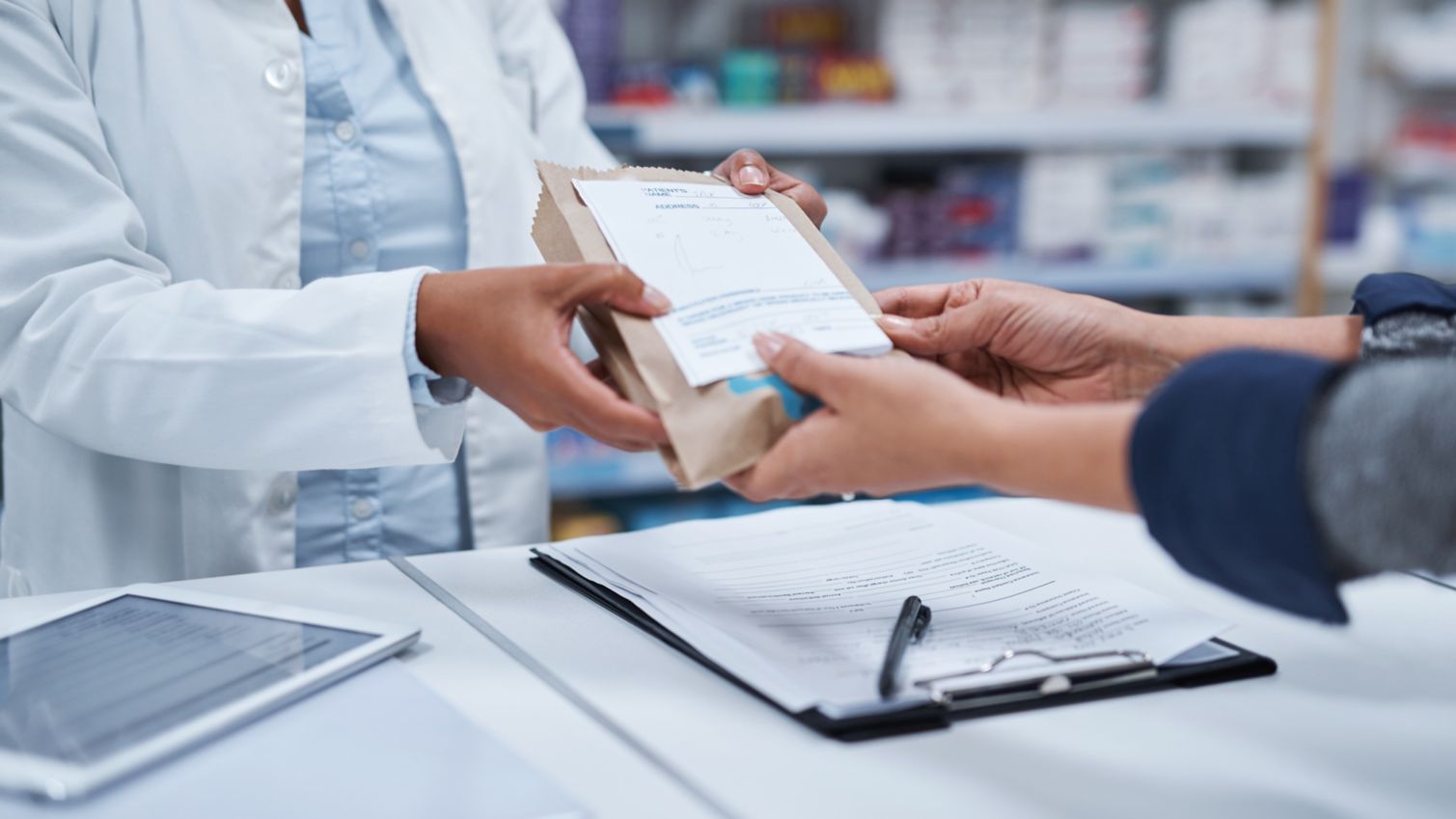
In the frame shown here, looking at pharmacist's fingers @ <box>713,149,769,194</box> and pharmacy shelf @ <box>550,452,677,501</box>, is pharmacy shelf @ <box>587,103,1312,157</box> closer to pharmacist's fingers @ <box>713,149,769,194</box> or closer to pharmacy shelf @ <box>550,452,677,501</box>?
pharmacy shelf @ <box>550,452,677,501</box>

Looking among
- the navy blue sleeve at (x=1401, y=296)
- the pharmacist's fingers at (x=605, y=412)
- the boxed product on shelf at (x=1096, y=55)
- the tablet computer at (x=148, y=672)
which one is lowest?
the tablet computer at (x=148, y=672)

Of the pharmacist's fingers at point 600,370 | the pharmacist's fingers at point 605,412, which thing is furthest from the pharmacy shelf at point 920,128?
the pharmacist's fingers at point 605,412

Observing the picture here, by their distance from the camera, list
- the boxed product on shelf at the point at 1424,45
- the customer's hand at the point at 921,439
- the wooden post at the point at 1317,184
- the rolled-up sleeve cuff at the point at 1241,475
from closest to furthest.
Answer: the rolled-up sleeve cuff at the point at 1241,475, the customer's hand at the point at 921,439, the wooden post at the point at 1317,184, the boxed product on shelf at the point at 1424,45

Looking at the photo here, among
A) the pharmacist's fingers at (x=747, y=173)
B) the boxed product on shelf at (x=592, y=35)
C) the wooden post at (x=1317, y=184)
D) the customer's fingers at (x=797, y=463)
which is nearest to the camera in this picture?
the customer's fingers at (x=797, y=463)

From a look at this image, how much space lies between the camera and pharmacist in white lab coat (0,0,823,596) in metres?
0.97

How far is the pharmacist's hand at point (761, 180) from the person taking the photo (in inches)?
42.4

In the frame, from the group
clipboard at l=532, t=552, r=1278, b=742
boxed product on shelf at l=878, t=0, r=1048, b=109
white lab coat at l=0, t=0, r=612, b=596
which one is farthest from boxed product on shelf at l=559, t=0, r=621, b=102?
clipboard at l=532, t=552, r=1278, b=742

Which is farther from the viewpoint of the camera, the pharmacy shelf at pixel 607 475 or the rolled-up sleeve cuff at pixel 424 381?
the pharmacy shelf at pixel 607 475

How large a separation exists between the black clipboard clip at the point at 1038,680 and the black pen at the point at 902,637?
0.07ft

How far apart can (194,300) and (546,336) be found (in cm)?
32

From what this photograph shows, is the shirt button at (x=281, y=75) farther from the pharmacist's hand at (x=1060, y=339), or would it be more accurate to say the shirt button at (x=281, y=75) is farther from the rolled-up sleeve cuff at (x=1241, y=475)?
the rolled-up sleeve cuff at (x=1241, y=475)

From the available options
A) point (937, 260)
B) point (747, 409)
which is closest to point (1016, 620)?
point (747, 409)

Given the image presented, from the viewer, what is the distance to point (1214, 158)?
2.90 m

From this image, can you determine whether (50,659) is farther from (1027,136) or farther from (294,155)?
(1027,136)
